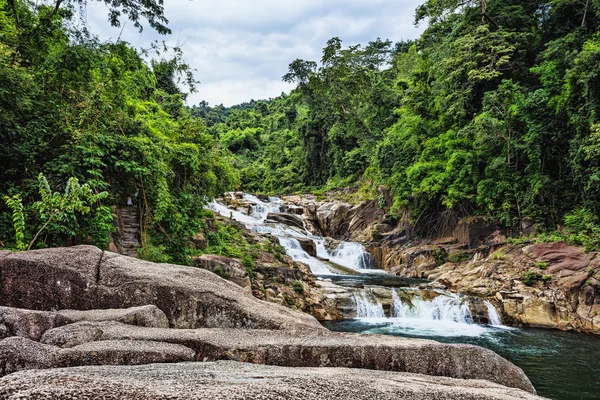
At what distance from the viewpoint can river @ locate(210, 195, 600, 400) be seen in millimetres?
7703

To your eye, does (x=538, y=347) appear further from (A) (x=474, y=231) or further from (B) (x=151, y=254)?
(B) (x=151, y=254)

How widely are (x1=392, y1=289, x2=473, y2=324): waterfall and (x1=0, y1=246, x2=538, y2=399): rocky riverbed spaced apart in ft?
28.9

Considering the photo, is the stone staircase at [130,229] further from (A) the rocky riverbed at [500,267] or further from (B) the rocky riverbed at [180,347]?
(A) the rocky riverbed at [500,267]

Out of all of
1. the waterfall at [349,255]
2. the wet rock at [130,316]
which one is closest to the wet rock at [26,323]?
the wet rock at [130,316]

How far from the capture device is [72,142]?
8.60 meters

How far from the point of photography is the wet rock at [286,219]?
2602cm

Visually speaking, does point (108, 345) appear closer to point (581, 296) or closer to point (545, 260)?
point (581, 296)

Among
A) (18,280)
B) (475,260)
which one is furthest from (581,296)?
(18,280)

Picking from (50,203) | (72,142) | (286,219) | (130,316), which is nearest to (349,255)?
(286,219)

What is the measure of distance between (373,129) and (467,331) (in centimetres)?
2406

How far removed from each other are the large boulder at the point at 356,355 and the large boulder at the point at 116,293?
3.55ft

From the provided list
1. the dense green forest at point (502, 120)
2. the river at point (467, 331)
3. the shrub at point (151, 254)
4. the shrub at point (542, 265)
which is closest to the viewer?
the river at point (467, 331)

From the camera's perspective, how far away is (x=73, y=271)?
527 cm

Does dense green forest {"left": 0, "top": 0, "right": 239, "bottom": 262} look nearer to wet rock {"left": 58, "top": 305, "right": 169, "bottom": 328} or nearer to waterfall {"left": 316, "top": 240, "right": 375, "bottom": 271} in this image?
wet rock {"left": 58, "top": 305, "right": 169, "bottom": 328}
